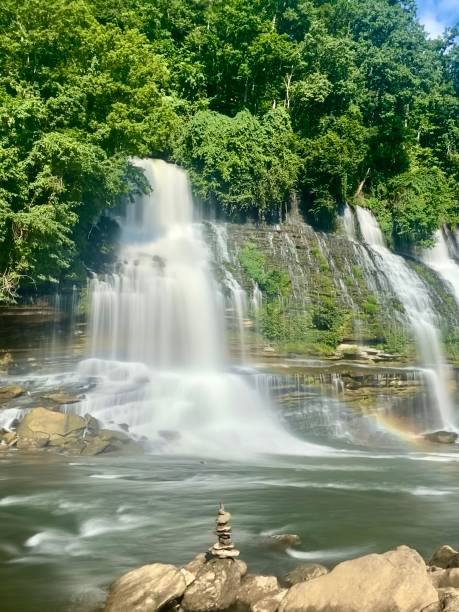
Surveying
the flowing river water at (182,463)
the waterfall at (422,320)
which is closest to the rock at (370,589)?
the flowing river water at (182,463)

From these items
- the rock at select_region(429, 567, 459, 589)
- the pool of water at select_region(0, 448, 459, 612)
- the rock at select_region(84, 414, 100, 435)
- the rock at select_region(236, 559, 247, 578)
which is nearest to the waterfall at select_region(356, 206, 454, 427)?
the pool of water at select_region(0, 448, 459, 612)

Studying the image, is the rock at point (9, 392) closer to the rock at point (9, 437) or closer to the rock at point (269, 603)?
the rock at point (9, 437)

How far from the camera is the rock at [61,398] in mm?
21922

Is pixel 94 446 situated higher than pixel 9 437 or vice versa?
pixel 9 437

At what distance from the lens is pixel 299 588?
24.0ft

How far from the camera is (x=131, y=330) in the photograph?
2781 cm

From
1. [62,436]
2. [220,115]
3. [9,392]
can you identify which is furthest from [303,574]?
[220,115]

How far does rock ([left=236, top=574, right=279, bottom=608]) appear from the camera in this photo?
7.63 meters

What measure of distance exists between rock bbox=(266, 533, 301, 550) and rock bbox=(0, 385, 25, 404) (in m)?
13.9

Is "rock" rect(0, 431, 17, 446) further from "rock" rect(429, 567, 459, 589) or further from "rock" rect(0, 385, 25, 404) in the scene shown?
"rock" rect(429, 567, 459, 589)

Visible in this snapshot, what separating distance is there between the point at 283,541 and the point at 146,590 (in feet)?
11.1

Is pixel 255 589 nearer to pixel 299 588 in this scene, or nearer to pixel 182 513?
pixel 299 588

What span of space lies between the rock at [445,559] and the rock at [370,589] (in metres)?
1.25

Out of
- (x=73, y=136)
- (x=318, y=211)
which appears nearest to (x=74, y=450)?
(x=73, y=136)
